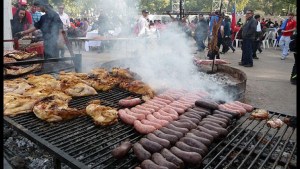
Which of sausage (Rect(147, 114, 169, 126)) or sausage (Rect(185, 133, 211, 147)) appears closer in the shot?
sausage (Rect(185, 133, 211, 147))

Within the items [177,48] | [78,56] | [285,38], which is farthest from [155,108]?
[285,38]

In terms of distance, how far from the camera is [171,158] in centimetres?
283

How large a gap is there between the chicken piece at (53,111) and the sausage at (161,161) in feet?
4.98

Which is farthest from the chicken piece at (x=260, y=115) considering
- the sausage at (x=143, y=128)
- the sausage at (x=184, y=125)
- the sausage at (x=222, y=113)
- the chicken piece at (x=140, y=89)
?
the chicken piece at (x=140, y=89)

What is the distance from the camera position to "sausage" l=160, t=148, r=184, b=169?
9.11 feet

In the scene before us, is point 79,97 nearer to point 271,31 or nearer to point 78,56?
point 78,56

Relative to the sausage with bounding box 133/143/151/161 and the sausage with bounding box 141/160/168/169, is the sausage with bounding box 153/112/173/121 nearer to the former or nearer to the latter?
the sausage with bounding box 133/143/151/161

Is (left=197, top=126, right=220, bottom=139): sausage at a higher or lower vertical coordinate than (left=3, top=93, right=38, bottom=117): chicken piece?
lower

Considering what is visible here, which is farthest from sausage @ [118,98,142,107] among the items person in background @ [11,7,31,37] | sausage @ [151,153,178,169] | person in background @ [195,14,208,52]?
person in background @ [195,14,208,52]

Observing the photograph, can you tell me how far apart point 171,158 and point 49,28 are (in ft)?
23.6

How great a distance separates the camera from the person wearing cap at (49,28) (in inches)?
324

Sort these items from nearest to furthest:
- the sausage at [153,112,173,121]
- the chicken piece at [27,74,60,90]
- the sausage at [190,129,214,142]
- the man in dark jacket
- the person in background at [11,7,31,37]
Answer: the sausage at [190,129,214,142]
the sausage at [153,112,173,121]
the chicken piece at [27,74,60,90]
the person in background at [11,7,31,37]
the man in dark jacket

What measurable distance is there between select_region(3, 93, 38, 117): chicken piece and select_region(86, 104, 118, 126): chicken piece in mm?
868

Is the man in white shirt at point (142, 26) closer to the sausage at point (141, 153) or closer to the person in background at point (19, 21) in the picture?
the person in background at point (19, 21)
